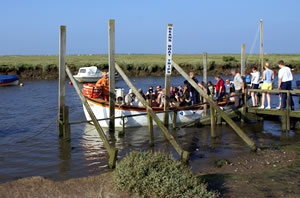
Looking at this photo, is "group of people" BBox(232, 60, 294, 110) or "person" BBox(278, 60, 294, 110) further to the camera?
"group of people" BBox(232, 60, 294, 110)

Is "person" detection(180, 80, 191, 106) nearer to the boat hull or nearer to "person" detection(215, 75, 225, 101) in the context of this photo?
the boat hull

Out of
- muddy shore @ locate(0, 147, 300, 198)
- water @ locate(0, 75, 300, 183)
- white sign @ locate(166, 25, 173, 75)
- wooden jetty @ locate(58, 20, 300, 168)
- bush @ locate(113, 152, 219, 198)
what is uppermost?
white sign @ locate(166, 25, 173, 75)

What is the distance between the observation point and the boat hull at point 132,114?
56.0 ft

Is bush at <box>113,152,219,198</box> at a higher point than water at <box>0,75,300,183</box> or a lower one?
higher

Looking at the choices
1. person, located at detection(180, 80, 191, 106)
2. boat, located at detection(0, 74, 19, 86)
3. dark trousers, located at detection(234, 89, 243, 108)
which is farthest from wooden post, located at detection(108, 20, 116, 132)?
boat, located at detection(0, 74, 19, 86)

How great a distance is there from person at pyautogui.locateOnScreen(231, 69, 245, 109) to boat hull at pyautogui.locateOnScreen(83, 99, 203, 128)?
1.67 m

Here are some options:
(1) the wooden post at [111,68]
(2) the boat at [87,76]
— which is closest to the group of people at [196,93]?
(1) the wooden post at [111,68]

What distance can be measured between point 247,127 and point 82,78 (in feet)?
104

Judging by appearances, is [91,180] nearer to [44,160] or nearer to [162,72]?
[44,160]

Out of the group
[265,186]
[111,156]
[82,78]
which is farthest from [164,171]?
[82,78]

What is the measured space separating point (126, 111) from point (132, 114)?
30cm

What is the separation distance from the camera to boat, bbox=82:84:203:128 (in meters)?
17.0

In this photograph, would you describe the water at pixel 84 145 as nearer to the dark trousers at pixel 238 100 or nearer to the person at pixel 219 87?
the dark trousers at pixel 238 100

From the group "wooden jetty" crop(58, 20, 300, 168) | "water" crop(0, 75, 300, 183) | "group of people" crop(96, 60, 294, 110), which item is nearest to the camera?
"water" crop(0, 75, 300, 183)
